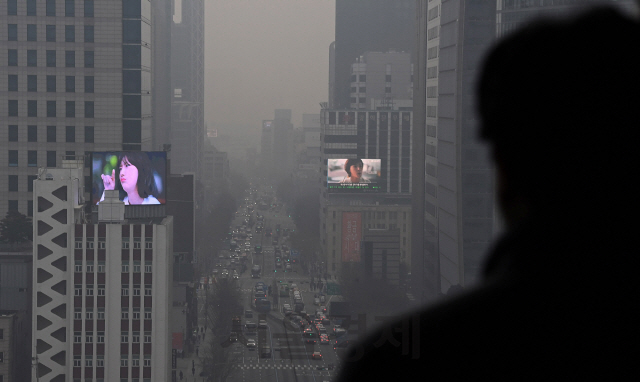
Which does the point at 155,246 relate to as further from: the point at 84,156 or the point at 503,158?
the point at 503,158

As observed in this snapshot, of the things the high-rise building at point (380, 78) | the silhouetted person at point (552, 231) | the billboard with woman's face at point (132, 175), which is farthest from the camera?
the high-rise building at point (380, 78)

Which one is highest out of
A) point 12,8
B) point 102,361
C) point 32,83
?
point 12,8

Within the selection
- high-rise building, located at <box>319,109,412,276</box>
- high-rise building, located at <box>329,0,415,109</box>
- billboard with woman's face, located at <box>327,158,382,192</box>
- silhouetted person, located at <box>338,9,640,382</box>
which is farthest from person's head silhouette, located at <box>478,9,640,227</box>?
high-rise building, located at <box>329,0,415,109</box>

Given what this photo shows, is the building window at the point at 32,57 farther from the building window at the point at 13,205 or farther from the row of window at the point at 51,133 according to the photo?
the building window at the point at 13,205

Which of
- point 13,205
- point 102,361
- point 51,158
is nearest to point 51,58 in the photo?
point 51,158

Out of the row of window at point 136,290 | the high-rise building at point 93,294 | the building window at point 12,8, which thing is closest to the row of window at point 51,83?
the building window at point 12,8

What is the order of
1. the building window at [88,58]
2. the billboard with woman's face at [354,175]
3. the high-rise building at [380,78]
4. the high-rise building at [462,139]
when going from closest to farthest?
the high-rise building at [462,139]
the building window at [88,58]
the billboard with woman's face at [354,175]
the high-rise building at [380,78]

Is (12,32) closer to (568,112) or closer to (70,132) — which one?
(70,132)
